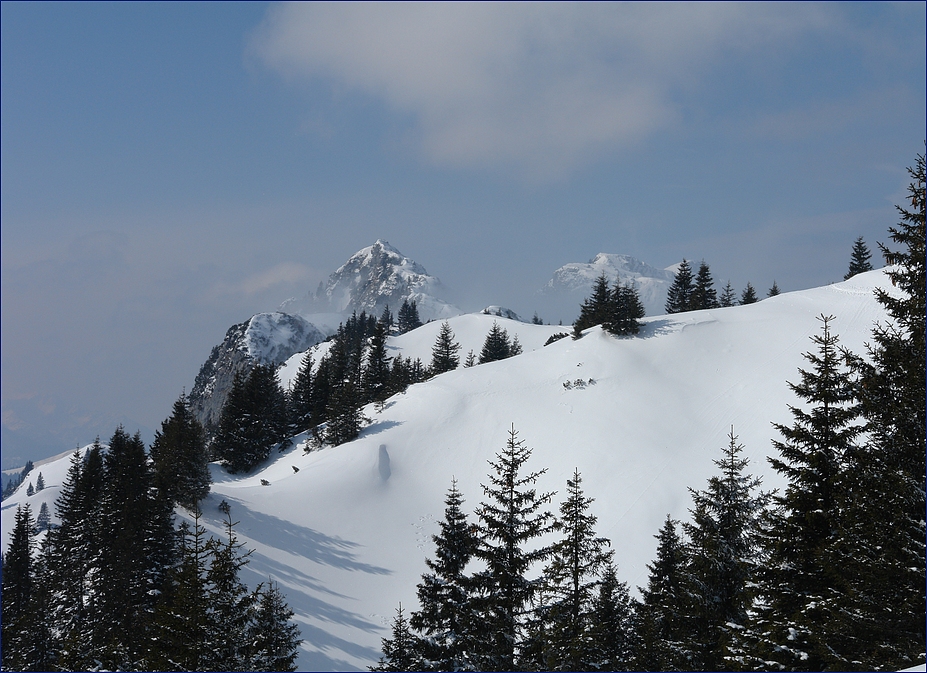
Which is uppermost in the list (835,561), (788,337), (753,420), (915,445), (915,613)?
(788,337)

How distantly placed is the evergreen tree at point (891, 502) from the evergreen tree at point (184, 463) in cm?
3229

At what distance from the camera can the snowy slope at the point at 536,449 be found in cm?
3180

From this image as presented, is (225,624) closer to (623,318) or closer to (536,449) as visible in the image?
(536,449)

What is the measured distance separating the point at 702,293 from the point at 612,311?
27.2m

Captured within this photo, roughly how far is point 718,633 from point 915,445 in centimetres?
740

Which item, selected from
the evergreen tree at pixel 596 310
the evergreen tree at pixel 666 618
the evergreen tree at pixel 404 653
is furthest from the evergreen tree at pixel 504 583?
the evergreen tree at pixel 596 310

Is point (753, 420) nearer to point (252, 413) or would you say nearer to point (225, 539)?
point (225, 539)

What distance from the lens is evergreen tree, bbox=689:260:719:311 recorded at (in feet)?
248

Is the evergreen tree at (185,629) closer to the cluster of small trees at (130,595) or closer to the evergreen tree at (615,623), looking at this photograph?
the cluster of small trees at (130,595)

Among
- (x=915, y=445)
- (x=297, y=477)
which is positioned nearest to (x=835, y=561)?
(x=915, y=445)

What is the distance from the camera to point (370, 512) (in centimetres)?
4038

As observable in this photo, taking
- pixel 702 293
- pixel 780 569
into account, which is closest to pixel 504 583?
pixel 780 569

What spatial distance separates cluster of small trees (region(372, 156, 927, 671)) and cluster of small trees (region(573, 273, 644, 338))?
3995 centimetres

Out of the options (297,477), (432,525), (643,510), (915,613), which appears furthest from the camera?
(297,477)
